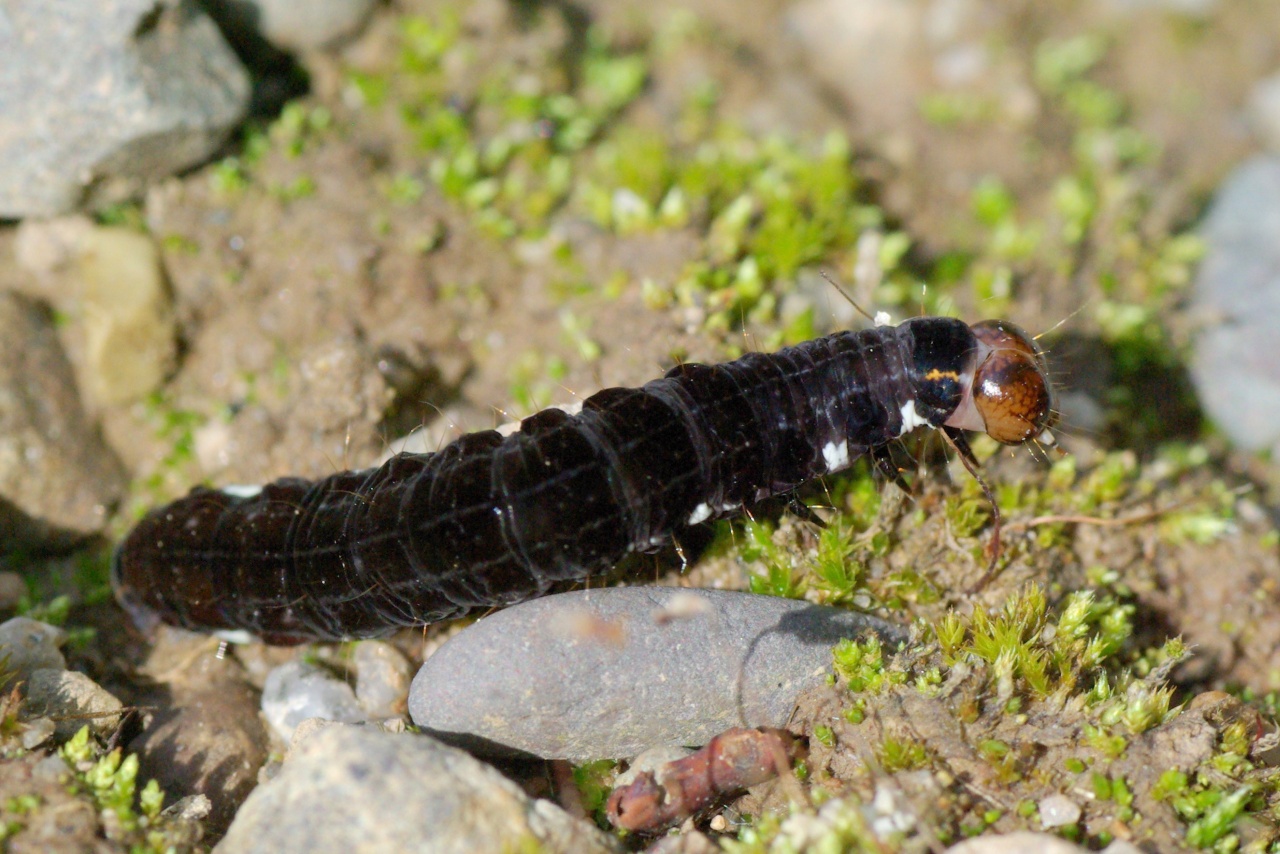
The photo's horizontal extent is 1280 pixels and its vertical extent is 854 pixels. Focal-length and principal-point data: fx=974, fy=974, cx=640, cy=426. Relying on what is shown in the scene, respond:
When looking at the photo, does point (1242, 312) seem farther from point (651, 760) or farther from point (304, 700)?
point (304, 700)

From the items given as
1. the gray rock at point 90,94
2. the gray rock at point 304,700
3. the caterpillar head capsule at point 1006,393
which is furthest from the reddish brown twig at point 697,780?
the gray rock at point 90,94

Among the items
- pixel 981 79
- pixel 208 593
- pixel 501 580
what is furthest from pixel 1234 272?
pixel 208 593

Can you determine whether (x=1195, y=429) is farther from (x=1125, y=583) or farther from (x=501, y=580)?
(x=501, y=580)

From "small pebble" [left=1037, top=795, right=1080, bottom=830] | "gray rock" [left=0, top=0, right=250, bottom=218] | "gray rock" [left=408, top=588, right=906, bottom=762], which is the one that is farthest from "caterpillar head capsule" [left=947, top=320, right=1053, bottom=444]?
"gray rock" [left=0, top=0, right=250, bottom=218]

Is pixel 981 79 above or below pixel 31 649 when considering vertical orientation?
above

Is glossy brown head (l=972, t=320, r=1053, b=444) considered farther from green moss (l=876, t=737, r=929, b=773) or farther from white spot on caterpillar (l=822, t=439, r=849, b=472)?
green moss (l=876, t=737, r=929, b=773)

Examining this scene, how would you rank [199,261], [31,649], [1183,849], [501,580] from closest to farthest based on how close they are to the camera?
[1183,849] → [501,580] → [31,649] → [199,261]

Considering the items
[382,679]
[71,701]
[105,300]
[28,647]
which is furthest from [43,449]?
[382,679]
